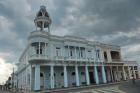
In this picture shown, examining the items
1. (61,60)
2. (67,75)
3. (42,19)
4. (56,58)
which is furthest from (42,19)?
(67,75)

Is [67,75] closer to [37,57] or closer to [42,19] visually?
[37,57]

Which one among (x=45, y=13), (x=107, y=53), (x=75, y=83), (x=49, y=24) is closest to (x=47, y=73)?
(x=75, y=83)

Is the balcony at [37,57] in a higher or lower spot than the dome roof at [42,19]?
lower

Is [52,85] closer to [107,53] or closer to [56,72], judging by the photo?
[56,72]

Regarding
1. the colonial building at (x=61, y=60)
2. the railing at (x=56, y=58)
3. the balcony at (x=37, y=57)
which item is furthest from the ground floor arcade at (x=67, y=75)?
the railing at (x=56, y=58)

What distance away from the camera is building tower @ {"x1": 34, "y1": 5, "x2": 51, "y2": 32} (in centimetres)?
3005

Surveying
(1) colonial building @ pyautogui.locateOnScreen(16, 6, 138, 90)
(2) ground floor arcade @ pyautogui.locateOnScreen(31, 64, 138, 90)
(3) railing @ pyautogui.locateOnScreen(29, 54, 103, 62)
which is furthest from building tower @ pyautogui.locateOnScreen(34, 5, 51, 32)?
(2) ground floor arcade @ pyautogui.locateOnScreen(31, 64, 138, 90)

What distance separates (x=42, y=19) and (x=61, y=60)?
10084 mm

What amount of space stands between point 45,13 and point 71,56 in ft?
38.7

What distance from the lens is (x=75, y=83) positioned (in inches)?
1198

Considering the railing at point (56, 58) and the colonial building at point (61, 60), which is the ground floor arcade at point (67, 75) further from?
the railing at point (56, 58)

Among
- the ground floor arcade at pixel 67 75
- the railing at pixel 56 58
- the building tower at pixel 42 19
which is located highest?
the building tower at pixel 42 19

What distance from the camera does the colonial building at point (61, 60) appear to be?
26.0 m

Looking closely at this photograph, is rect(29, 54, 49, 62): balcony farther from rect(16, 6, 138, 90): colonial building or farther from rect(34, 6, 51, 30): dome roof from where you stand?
rect(34, 6, 51, 30): dome roof
